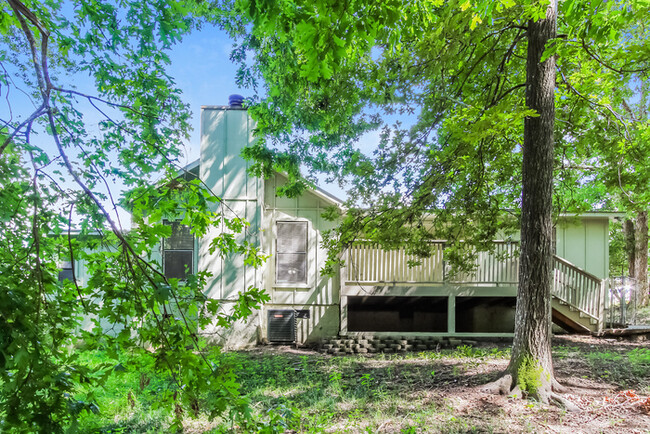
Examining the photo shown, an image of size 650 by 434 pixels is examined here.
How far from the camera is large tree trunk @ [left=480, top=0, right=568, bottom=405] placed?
5.68 metres

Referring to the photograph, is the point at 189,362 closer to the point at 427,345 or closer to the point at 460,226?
the point at 460,226

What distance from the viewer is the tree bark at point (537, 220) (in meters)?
5.70

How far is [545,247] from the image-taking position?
577 centimetres

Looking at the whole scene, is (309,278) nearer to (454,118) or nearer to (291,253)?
(291,253)

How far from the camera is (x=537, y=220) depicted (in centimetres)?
582

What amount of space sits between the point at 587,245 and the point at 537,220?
29.7 ft

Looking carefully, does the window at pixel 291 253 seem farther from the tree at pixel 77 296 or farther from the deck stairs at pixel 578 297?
the tree at pixel 77 296

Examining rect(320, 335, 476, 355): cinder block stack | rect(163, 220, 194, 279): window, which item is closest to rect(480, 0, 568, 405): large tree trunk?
rect(320, 335, 476, 355): cinder block stack

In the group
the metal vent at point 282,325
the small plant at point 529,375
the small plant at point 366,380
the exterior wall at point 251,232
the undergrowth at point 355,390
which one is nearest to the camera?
the undergrowth at point 355,390

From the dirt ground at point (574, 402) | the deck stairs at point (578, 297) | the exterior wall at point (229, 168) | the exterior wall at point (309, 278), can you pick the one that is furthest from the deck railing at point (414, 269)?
the dirt ground at point (574, 402)

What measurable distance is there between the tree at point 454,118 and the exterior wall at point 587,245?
4.84 m

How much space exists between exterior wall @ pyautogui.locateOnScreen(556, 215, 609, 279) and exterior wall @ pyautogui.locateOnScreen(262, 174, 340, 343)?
754 cm

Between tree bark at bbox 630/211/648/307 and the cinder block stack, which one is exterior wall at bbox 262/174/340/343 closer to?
the cinder block stack

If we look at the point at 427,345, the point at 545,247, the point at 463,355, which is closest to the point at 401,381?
the point at 463,355
